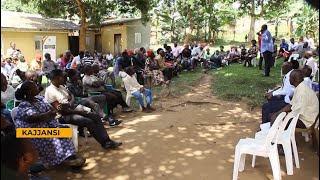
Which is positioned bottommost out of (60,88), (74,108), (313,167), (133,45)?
(313,167)

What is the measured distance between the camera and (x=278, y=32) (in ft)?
102

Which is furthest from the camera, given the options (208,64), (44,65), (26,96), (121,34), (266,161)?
(121,34)

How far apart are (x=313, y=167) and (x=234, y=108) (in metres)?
3.26

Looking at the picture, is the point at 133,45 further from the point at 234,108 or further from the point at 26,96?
the point at 26,96

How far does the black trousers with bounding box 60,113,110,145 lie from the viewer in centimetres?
465

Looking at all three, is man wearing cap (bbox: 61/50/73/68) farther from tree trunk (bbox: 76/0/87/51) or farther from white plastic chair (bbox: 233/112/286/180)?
white plastic chair (bbox: 233/112/286/180)

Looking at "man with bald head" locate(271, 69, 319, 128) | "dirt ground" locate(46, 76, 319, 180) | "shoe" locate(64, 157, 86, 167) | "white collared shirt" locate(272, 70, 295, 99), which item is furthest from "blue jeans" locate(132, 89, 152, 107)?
"man with bald head" locate(271, 69, 319, 128)

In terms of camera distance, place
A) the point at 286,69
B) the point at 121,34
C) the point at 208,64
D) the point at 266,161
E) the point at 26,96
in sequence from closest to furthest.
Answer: the point at 26,96 < the point at 266,161 < the point at 286,69 < the point at 208,64 < the point at 121,34

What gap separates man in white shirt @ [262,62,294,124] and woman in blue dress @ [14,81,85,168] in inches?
118

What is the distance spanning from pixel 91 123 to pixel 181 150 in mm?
1332

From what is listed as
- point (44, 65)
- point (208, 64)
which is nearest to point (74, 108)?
point (44, 65)

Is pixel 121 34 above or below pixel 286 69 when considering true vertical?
above

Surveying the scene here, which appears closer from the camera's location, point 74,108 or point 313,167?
point 313,167

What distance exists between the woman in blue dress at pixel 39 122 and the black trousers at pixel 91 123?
2.32 feet
